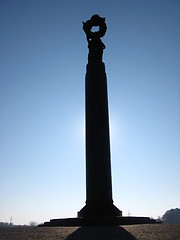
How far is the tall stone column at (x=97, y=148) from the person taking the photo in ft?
52.6

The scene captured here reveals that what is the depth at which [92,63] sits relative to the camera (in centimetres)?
1945

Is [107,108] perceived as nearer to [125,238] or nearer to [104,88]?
[104,88]

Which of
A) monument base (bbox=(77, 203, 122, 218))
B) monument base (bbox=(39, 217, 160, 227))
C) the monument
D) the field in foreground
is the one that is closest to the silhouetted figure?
the monument

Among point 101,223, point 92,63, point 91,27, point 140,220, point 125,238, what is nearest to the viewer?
point 125,238

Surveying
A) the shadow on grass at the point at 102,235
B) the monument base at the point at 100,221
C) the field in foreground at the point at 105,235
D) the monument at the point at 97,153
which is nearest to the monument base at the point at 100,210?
the monument at the point at 97,153

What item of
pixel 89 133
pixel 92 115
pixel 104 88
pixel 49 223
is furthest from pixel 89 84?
pixel 49 223

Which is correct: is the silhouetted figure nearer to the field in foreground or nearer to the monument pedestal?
the monument pedestal

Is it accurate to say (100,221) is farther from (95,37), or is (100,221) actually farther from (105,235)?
(95,37)

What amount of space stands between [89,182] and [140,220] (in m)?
4.04

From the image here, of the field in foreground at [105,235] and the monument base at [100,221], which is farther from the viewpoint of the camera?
the monument base at [100,221]

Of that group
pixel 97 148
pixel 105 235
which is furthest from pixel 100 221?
pixel 105 235

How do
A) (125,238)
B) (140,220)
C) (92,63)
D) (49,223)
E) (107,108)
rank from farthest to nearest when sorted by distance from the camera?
(92,63), (107,108), (49,223), (140,220), (125,238)

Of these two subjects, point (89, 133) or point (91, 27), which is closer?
point (89, 133)

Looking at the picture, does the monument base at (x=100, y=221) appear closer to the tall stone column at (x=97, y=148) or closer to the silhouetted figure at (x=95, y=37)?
the tall stone column at (x=97, y=148)
